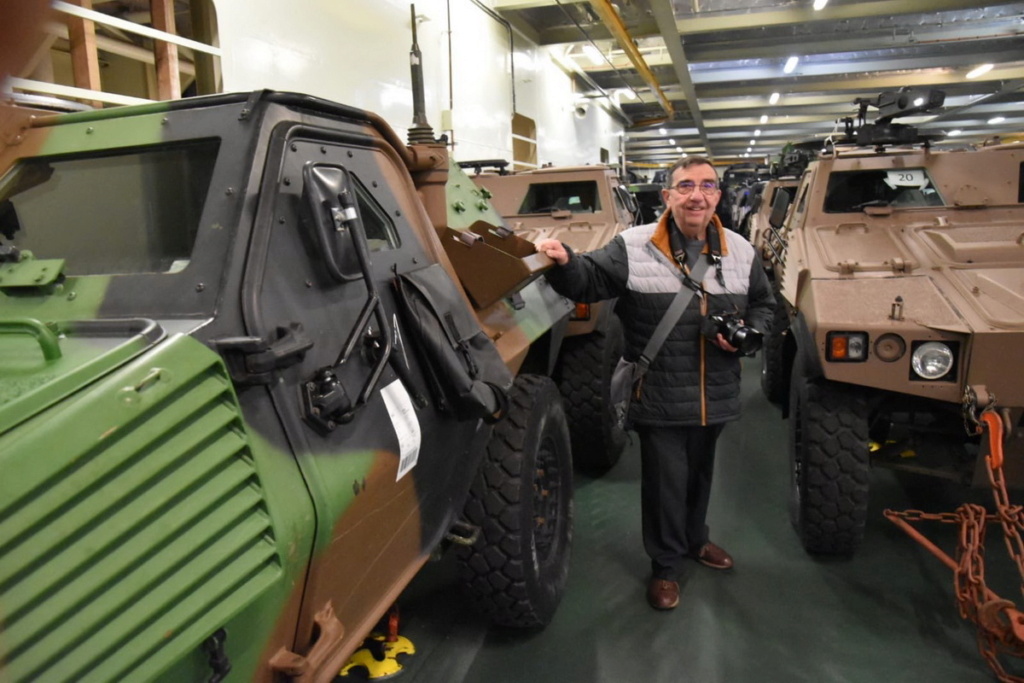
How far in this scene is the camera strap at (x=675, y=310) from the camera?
9.40 feet

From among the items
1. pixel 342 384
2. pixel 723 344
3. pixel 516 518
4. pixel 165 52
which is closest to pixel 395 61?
pixel 165 52

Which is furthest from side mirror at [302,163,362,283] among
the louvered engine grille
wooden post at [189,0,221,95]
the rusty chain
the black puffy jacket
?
wooden post at [189,0,221,95]

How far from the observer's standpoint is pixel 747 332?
2.76 meters

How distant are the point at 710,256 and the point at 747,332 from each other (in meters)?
0.34

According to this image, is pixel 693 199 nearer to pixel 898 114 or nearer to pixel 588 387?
pixel 588 387

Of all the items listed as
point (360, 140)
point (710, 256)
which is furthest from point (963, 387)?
point (360, 140)

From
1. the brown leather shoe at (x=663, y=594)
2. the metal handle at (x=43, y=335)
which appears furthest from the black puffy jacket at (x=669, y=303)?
the metal handle at (x=43, y=335)

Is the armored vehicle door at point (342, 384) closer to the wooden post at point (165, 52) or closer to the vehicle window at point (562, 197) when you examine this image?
the wooden post at point (165, 52)

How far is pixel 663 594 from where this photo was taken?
3.04 m

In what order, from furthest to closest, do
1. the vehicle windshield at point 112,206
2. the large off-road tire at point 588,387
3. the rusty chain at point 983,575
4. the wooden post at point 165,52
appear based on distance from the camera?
1. the large off-road tire at point 588,387
2. the wooden post at point 165,52
3. the rusty chain at point 983,575
4. the vehicle windshield at point 112,206

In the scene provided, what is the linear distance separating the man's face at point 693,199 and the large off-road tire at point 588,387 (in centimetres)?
131

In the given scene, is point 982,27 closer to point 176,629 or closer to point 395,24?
point 395,24

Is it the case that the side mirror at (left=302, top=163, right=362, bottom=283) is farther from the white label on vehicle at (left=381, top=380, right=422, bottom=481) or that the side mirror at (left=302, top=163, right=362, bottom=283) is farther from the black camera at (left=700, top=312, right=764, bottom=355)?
the black camera at (left=700, top=312, right=764, bottom=355)

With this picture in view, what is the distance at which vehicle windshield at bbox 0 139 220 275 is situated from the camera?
1798 millimetres
